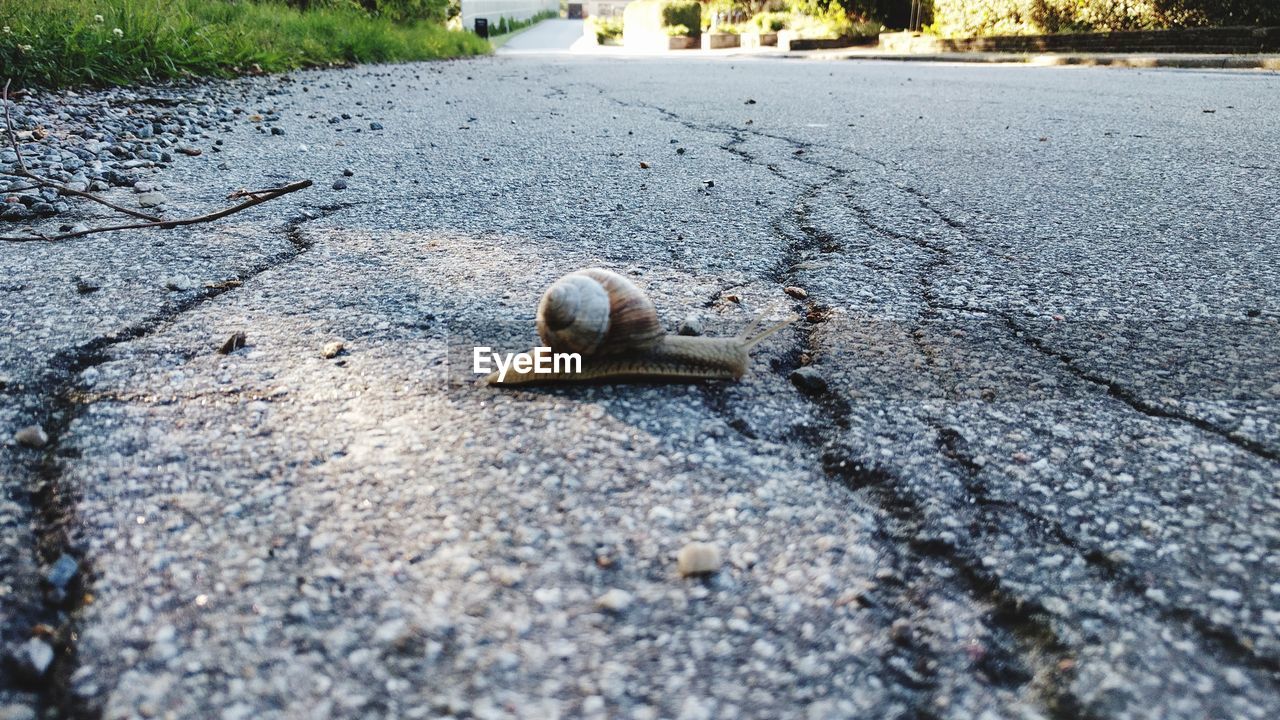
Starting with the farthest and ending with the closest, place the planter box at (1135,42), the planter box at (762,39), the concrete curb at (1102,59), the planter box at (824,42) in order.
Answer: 1. the planter box at (762,39)
2. the planter box at (824,42)
3. the planter box at (1135,42)
4. the concrete curb at (1102,59)

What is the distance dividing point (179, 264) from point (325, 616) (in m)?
1.33

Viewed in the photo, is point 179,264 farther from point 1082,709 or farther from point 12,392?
point 1082,709

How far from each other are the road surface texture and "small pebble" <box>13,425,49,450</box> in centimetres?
1

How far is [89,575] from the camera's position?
0.91 m

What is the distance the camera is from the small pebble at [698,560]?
0.94 meters

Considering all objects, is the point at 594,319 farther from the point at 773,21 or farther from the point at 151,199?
the point at 773,21

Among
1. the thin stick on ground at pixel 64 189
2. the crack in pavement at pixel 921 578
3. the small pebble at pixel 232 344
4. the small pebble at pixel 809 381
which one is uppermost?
the thin stick on ground at pixel 64 189

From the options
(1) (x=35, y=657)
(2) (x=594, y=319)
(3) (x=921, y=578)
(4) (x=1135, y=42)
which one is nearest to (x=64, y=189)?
(2) (x=594, y=319)

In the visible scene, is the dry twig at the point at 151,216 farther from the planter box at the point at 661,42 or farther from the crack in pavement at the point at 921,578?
the planter box at the point at 661,42

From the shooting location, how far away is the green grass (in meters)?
4.49

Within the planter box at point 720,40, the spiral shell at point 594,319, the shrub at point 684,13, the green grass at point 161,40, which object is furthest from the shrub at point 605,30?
the spiral shell at point 594,319

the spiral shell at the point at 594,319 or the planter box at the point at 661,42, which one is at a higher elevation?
the planter box at the point at 661,42

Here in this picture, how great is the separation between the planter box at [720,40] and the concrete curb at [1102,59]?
612 centimetres

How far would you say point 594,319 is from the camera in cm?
135
